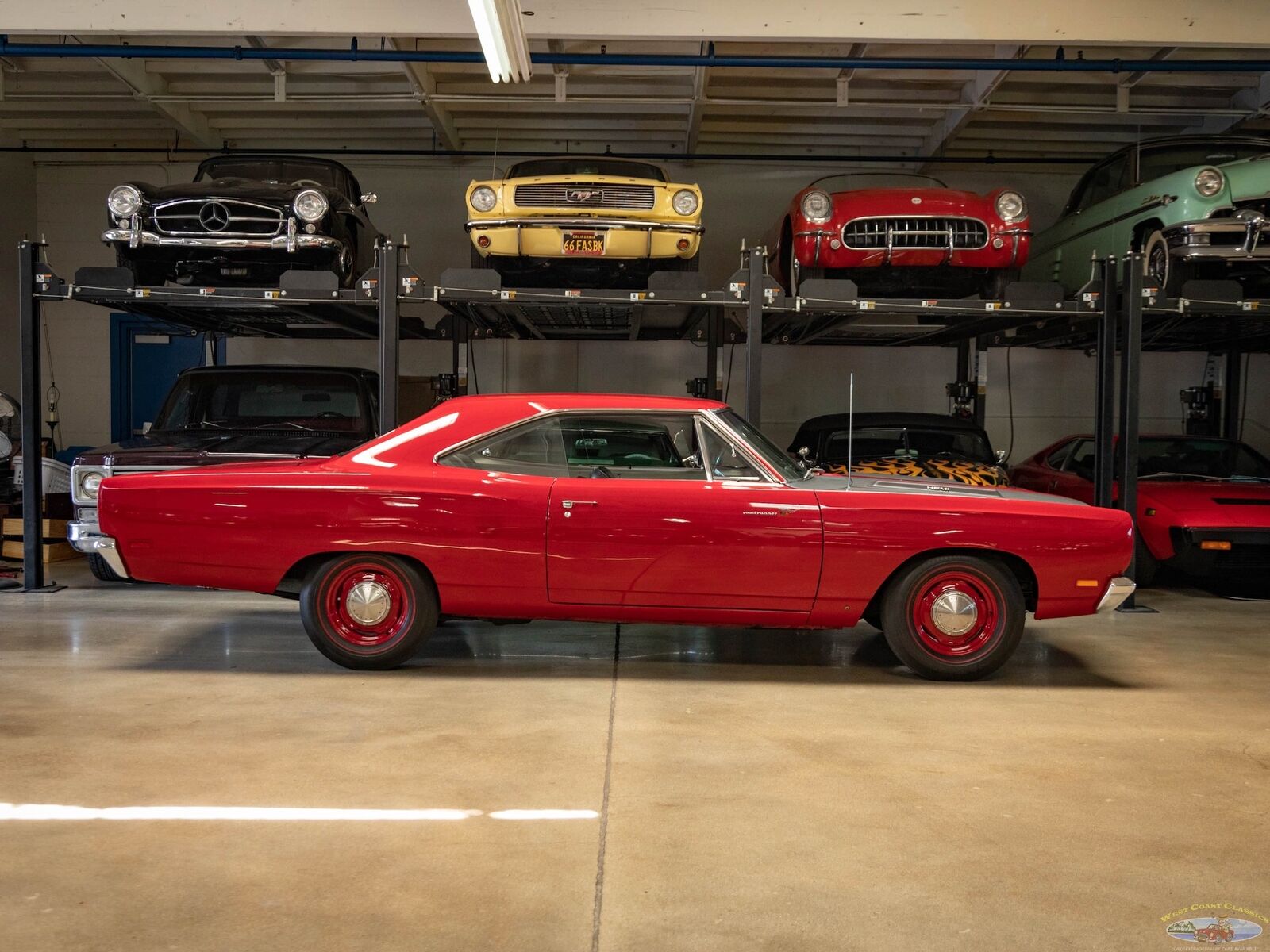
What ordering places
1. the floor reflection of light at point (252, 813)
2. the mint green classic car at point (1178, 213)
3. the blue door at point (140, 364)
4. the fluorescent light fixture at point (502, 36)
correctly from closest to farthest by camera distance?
1. the floor reflection of light at point (252, 813)
2. the fluorescent light fixture at point (502, 36)
3. the mint green classic car at point (1178, 213)
4. the blue door at point (140, 364)

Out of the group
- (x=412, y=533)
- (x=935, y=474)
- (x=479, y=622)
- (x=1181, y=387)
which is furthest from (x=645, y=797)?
(x=1181, y=387)

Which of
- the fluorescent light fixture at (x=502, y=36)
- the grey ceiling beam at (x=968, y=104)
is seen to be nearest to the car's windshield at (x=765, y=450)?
the fluorescent light fixture at (x=502, y=36)

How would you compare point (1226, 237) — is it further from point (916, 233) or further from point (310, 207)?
point (310, 207)

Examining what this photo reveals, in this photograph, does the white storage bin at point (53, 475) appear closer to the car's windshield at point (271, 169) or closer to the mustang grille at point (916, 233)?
the car's windshield at point (271, 169)

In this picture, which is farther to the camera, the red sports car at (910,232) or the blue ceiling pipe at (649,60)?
the blue ceiling pipe at (649,60)

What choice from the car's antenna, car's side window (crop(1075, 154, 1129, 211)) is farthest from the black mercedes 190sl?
car's side window (crop(1075, 154, 1129, 211))

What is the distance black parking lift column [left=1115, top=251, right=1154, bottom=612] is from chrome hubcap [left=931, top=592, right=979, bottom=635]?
3.01 meters

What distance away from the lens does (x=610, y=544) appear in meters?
4.54

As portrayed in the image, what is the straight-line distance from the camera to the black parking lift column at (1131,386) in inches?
278

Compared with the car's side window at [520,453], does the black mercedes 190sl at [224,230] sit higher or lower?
higher

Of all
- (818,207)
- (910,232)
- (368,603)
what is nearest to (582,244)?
(818,207)

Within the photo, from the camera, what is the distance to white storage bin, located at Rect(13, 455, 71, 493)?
8562mm

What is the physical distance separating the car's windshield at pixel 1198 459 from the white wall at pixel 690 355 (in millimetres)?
3319

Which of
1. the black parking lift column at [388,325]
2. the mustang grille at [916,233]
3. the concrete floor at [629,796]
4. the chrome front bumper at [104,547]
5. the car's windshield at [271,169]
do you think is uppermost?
the car's windshield at [271,169]
